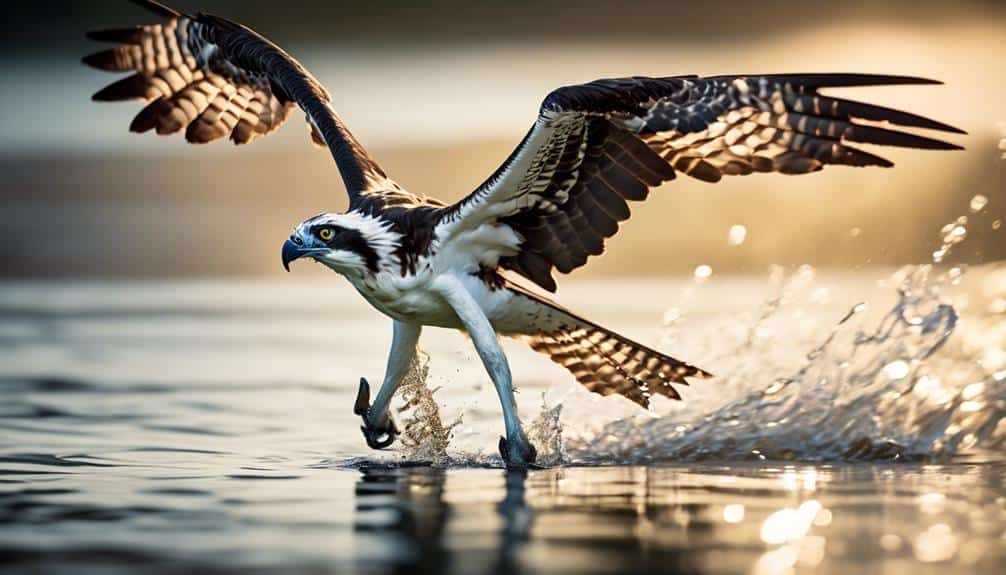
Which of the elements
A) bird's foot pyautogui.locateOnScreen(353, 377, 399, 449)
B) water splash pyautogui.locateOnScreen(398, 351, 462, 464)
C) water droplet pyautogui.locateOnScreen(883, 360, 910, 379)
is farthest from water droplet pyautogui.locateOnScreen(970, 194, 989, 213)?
bird's foot pyautogui.locateOnScreen(353, 377, 399, 449)

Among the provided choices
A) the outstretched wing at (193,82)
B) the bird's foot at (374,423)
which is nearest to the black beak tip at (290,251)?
the bird's foot at (374,423)

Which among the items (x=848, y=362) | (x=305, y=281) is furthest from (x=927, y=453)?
(x=305, y=281)

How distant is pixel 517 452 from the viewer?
8.80 metres

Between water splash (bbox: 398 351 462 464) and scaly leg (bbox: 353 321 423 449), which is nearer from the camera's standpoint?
water splash (bbox: 398 351 462 464)

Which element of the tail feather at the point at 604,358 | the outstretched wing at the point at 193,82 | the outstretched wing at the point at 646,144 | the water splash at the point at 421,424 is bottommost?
the water splash at the point at 421,424

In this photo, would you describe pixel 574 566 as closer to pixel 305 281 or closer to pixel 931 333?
pixel 931 333

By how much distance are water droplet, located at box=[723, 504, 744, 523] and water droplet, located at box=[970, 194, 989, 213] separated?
386 cm

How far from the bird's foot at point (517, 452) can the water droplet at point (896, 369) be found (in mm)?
2489

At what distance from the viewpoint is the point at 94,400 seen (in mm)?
12375

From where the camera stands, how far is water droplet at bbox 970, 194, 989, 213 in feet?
33.1

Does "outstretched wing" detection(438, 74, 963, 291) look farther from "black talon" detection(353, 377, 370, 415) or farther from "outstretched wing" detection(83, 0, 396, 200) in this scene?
"outstretched wing" detection(83, 0, 396, 200)

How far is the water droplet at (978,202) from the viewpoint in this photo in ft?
33.1

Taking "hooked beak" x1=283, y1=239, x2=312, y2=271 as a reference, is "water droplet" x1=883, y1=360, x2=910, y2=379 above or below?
below

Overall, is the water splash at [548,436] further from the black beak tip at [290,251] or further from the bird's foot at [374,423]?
the black beak tip at [290,251]
